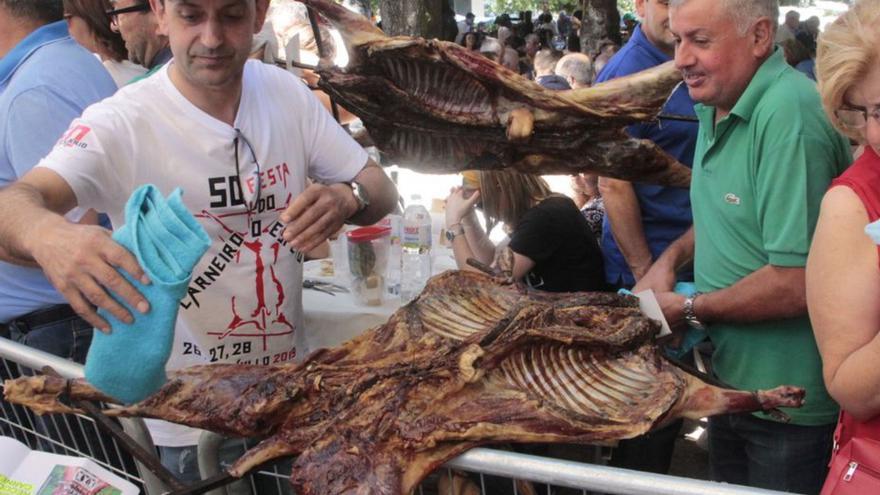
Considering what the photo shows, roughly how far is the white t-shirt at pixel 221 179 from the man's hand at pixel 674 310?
1.16 meters

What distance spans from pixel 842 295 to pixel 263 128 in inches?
63.4

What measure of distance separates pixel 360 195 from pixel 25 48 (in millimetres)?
1313

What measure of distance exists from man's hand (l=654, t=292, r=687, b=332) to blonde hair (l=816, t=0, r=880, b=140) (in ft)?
2.63

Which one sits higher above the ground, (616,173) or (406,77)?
(406,77)

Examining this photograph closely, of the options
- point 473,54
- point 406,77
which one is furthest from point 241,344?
point 473,54

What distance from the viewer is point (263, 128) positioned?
246 centimetres

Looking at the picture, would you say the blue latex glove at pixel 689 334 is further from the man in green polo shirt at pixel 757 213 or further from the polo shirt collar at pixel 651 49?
the polo shirt collar at pixel 651 49

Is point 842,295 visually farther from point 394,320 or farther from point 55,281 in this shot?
point 55,281

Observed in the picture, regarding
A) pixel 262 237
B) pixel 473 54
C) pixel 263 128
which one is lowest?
pixel 262 237

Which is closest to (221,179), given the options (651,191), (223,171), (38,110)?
(223,171)

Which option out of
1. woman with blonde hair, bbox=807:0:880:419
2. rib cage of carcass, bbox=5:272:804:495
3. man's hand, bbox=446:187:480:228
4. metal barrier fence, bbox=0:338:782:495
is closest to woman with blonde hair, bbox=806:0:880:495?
woman with blonde hair, bbox=807:0:880:419

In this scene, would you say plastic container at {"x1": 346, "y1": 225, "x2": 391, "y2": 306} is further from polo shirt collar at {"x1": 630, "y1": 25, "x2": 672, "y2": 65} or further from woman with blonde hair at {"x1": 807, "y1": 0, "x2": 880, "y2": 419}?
woman with blonde hair at {"x1": 807, "y1": 0, "x2": 880, "y2": 419}

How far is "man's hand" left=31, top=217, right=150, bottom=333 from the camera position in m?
1.50

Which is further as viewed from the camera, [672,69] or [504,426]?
[672,69]
